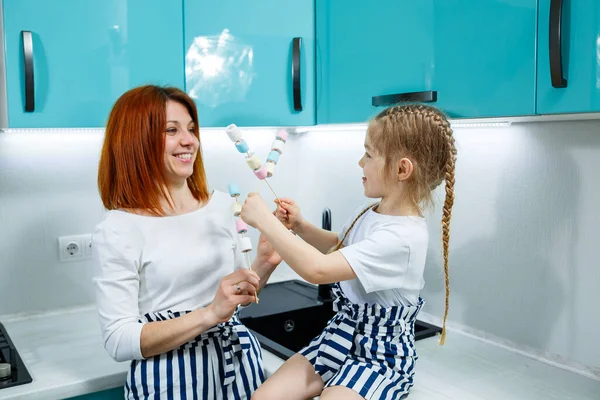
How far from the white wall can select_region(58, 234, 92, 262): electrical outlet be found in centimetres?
2

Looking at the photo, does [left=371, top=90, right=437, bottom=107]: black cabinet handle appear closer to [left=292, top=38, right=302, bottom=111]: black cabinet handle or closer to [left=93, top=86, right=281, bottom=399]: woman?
[left=292, top=38, right=302, bottom=111]: black cabinet handle

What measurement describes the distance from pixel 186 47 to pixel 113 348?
83cm

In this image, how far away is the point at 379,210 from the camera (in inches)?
52.2

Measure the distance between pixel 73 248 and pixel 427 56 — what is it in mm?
1212

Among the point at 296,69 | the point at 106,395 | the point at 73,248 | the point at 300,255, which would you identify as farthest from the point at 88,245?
the point at 300,255

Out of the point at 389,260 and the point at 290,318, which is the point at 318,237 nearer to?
the point at 389,260

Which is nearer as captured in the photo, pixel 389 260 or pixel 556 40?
pixel 556 40

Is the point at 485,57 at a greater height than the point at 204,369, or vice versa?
the point at 485,57

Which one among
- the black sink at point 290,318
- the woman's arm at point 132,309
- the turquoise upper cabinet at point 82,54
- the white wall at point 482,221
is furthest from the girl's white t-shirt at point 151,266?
the white wall at point 482,221

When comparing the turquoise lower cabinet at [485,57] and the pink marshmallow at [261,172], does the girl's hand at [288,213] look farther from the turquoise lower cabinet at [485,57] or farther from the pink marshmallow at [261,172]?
the turquoise lower cabinet at [485,57]

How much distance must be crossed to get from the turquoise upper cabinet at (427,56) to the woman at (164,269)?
1.61 feet

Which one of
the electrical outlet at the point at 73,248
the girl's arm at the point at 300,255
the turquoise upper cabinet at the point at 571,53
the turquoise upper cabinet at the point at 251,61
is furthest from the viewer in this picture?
the electrical outlet at the point at 73,248

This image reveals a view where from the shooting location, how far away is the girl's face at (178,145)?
1.25 meters

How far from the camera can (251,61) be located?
66.7 inches
